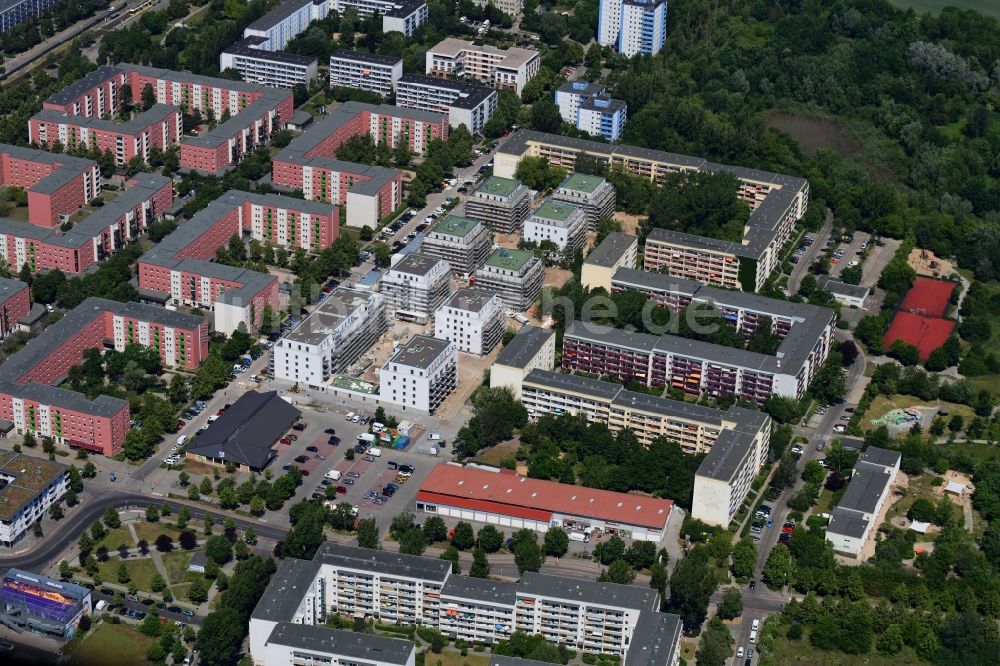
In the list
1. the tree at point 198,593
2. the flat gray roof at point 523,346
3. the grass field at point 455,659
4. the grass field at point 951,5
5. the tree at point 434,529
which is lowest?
the grass field at point 455,659

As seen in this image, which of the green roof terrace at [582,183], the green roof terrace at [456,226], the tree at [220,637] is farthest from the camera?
the green roof terrace at [582,183]

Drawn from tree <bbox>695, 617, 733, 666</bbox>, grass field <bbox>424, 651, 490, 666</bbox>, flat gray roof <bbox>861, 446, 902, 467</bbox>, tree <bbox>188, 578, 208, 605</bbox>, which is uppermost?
flat gray roof <bbox>861, 446, 902, 467</bbox>

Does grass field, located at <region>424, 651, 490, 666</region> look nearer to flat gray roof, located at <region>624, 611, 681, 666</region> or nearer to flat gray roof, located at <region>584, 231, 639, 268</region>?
flat gray roof, located at <region>624, 611, 681, 666</region>

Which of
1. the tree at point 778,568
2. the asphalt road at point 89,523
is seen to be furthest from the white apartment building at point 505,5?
the tree at point 778,568

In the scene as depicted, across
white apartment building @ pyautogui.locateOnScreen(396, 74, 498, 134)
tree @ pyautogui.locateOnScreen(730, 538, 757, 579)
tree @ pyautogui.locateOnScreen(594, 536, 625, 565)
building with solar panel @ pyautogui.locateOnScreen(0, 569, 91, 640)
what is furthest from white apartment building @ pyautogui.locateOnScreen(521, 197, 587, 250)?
building with solar panel @ pyautogui.locateOnScreen(0, 569, 91, 640)

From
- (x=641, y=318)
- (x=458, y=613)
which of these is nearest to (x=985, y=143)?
(x=641, y=318)

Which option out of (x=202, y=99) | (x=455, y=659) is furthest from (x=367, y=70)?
(x=455, y=659)

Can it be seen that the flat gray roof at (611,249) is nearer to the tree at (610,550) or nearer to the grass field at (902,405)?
the grass field at (902,405)
